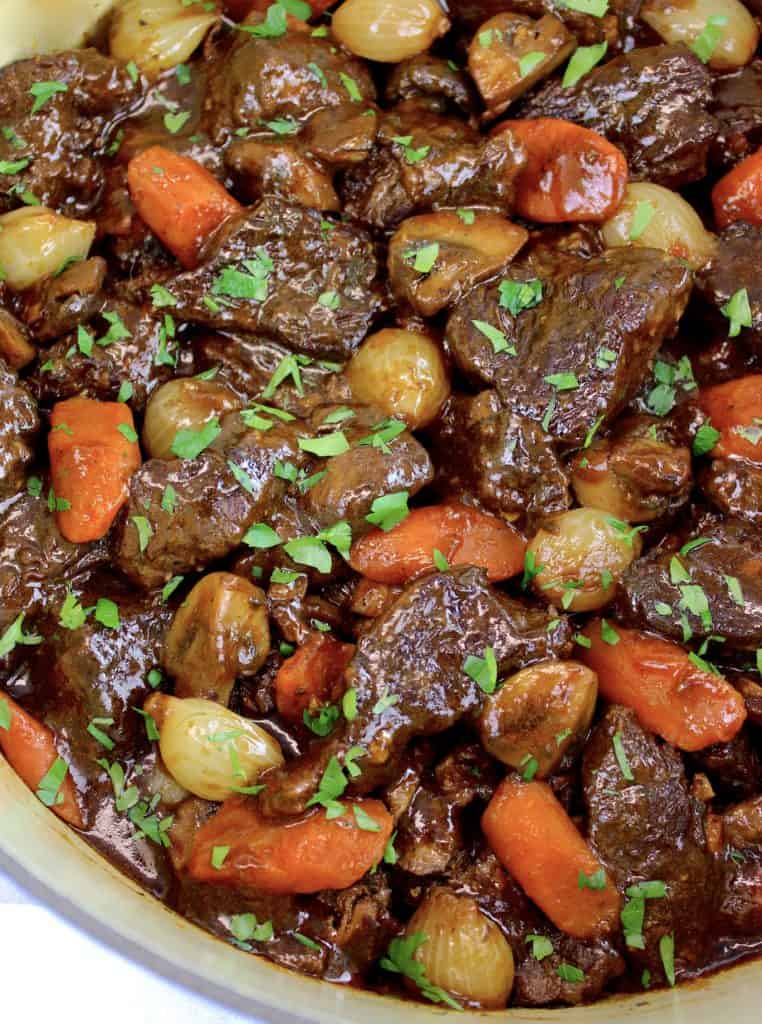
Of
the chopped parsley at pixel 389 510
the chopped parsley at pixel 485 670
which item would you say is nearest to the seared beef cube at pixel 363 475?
the chopped parsley at pixel 389 510

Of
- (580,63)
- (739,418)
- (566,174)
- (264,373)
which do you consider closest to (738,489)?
(739,418)

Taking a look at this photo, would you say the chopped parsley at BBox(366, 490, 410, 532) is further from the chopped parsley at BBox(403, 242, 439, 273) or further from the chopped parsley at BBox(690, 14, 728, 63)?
the chopped parsley at BBox(690, 14, 728, 63)

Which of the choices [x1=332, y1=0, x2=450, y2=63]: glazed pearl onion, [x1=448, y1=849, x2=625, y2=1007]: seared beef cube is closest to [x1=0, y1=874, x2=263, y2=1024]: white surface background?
[x1=448, y1=849, x2=625, y2=1007]: seared beef cube

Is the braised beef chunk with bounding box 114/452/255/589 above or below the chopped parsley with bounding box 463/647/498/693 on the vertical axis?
above

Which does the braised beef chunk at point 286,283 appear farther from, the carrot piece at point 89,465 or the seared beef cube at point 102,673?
the seared beef cube at point 102,673

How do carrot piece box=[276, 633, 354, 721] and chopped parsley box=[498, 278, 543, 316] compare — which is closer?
carrot piece box=[276, 633, 354, 721]

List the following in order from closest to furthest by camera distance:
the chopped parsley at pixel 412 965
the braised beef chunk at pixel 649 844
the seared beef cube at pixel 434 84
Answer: the chopped parsley at pixel 412 965
the braised beef chunk at pixel 649 844
the seared beef cube at pixel 434 84

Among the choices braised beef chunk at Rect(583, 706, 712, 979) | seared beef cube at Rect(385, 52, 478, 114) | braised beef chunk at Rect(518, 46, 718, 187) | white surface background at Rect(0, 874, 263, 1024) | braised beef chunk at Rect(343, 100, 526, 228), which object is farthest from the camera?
seared beef cube at Rect(385, 52, 478, 114)
